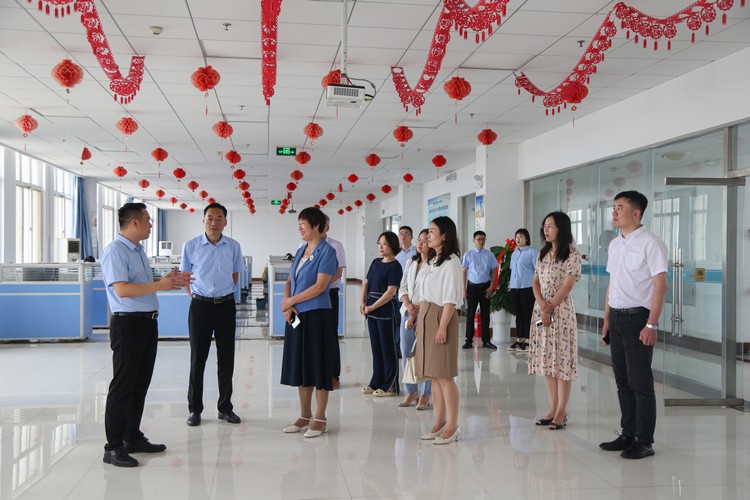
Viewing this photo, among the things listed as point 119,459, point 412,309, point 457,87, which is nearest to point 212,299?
point 119,459

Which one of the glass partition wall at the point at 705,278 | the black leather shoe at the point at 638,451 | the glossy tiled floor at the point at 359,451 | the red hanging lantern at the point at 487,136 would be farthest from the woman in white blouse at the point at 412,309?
the red hanging lantern at the point at 487,136

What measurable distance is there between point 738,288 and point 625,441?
8.14 feet

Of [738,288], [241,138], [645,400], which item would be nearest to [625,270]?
[645,400]

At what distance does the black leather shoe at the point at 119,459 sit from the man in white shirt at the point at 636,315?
122 inches

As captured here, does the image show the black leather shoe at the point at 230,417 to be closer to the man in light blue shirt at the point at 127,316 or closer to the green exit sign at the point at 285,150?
the man in light blue shirt at the point at 127,316

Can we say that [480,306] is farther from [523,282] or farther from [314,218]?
[314,218]

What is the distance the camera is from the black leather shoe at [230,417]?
16.3 ft

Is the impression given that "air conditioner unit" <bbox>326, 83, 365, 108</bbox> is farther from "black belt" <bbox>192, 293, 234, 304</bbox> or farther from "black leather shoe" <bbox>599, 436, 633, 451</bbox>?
"black leather shoe" <bbox>599, 436, 633, 451</bbox>

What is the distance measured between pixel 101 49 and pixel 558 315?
4213mm

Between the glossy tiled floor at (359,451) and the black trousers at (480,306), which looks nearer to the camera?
the glossy tiled floor at (359,451)

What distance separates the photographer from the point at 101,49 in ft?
17.1

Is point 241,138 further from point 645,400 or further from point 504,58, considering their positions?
point 645,400

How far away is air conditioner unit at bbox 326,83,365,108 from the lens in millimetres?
5406

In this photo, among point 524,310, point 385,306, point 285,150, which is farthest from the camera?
point 285,150
